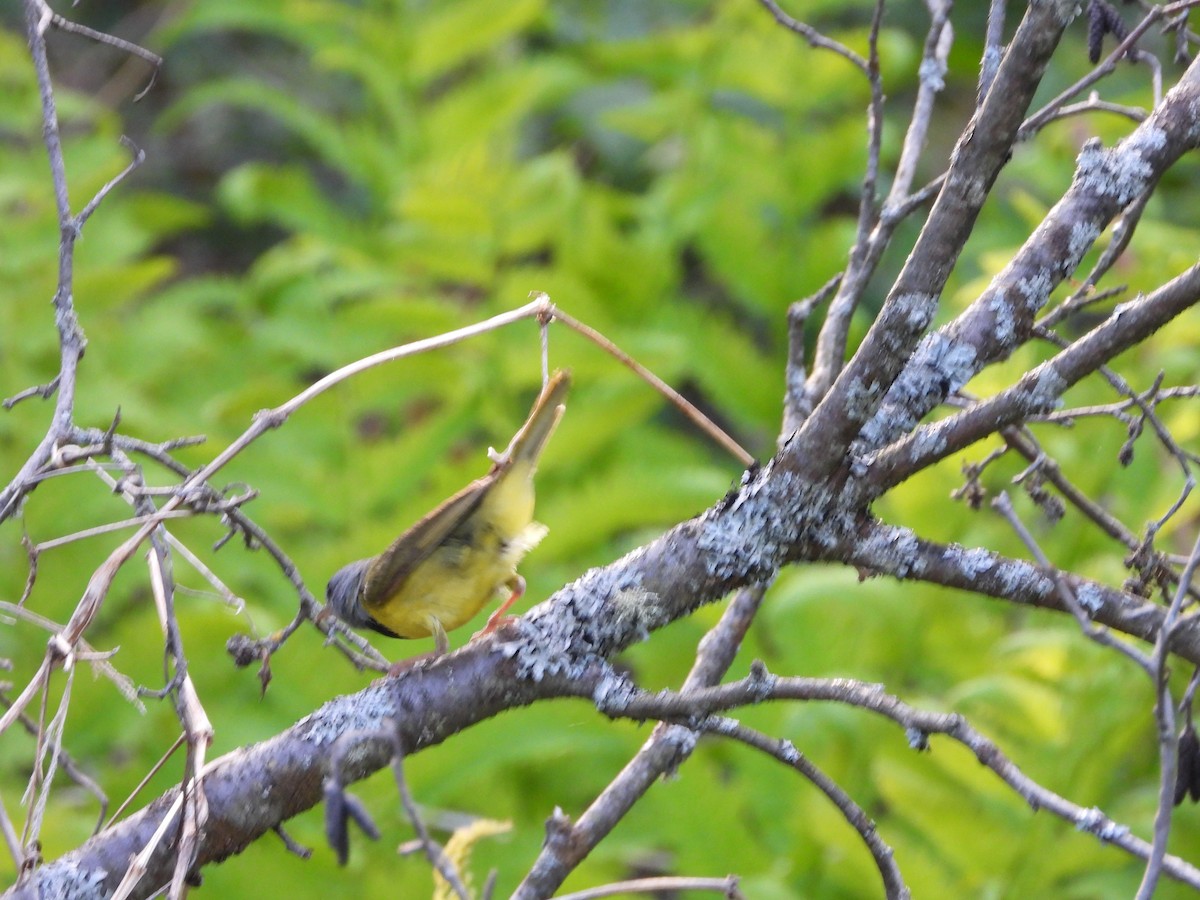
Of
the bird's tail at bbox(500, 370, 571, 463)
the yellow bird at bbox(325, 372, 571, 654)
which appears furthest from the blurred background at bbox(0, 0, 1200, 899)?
the bird's tail at bbox(500, 370, 571, 463)

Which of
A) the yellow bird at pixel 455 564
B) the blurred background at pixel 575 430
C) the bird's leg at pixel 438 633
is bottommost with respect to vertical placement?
the bird's leg at pixel 438 633

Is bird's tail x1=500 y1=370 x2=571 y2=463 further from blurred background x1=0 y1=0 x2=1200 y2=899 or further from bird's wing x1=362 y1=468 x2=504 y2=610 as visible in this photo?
blurred background x1=0 y1=0 x2=1200 y2=899

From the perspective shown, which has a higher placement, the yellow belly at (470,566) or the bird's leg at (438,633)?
the yellow belly at (470,566)

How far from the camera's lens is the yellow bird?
1.23 meters

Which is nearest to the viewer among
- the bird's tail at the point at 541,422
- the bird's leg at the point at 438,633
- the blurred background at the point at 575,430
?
the bird's tail at the point at 541,422

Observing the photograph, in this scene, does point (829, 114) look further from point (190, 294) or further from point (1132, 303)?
point (1132, 303)

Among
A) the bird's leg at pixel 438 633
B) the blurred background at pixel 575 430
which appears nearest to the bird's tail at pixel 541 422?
the bird's leg at pixel 438 633

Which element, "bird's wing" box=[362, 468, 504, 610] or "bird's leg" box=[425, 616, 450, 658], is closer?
"bird's wing" box=[362, 468, 504, 610]

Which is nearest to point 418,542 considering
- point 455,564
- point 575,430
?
point 455,564

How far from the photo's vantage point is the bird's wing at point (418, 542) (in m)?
1.16

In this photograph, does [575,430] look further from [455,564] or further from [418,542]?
[418,542]

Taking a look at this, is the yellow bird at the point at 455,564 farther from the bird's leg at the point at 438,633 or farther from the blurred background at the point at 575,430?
the blurred background at the point at 575,430

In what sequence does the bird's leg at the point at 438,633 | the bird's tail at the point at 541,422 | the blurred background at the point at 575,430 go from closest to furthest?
1. the bird's tail at the point at 541,422
2. the bird's leg at the point at 438,633
3. the blurred background at the point at 575,430

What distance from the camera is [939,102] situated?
519 cm
